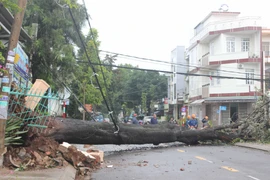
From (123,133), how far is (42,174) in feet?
23.5

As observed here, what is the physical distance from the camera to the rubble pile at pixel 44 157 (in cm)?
763

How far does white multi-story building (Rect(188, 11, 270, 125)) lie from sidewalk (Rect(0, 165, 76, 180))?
27.2 m

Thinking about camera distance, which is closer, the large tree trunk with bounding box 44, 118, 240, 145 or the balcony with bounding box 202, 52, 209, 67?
the large tree trunk with bounding box 44, 118, 240, 145

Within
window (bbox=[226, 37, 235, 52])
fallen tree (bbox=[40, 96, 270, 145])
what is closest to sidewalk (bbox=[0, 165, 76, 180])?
fallen tree (bbox=[40, 96, 270, 145])

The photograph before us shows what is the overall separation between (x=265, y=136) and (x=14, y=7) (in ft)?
49.4

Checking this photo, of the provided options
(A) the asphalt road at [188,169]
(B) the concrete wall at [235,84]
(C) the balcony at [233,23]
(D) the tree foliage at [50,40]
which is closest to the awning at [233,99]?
(B) the concrete wall at [235,84]

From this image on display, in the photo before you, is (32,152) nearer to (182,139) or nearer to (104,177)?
(104,177)

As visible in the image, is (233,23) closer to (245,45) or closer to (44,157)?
(245,45)

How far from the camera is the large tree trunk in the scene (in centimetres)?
1113

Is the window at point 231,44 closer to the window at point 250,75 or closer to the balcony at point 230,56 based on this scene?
the balcony at point 230,56

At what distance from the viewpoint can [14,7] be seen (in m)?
5.79

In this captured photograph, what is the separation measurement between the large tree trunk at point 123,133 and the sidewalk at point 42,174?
250cm

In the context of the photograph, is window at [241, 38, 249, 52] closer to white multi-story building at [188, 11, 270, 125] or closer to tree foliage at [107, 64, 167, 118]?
white multi-story building at [188, 11, 270, 125]

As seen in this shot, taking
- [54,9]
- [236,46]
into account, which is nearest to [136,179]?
[54,9]
